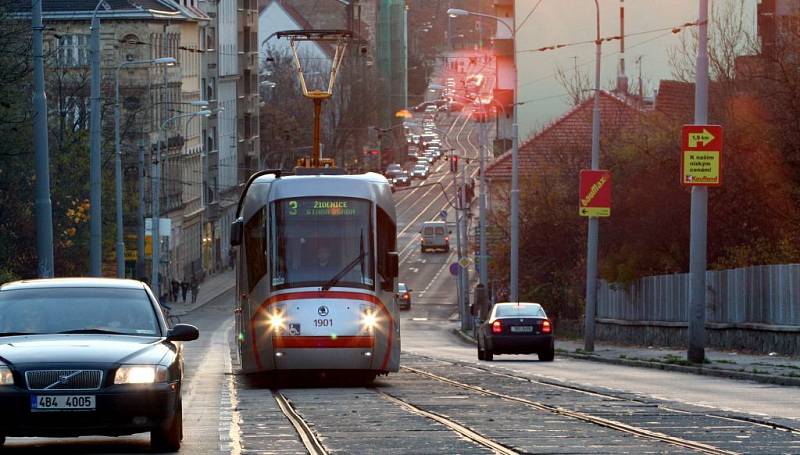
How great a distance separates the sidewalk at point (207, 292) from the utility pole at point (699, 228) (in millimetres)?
53557

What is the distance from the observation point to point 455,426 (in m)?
16.8

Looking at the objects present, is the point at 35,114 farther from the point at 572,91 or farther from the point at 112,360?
the point at 572,91

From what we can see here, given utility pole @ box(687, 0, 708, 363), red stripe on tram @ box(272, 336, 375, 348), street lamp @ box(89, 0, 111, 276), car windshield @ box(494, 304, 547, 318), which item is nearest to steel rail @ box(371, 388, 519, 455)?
red stripe on tram @ box(272, 336, 375, 348)

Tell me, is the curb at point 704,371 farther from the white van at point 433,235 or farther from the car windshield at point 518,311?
the white van at point 433,235

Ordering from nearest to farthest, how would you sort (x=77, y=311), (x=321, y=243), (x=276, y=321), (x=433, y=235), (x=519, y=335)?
1. (x=77, y=311)
2. (x=276, y=321)
3. (x=321, y=243)
4. (x=519, y=335)
5. (x=433, y=235)

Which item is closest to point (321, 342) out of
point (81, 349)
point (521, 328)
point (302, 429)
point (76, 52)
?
point (302, 429)

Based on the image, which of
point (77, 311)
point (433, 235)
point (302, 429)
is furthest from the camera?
point (433, 235)

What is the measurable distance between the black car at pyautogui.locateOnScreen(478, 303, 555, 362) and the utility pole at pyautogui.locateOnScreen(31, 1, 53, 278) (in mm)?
11882

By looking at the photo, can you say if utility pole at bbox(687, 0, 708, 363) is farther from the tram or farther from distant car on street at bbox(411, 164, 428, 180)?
distant car on street at bbox(411, 164, 428, 180)

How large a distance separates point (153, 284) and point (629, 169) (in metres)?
31.7

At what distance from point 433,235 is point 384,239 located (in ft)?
313

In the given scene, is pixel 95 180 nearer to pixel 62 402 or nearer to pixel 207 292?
pixel 62 402

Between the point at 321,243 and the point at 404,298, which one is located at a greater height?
the point at 321,243

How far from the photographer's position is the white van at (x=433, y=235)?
12062 centimetres
